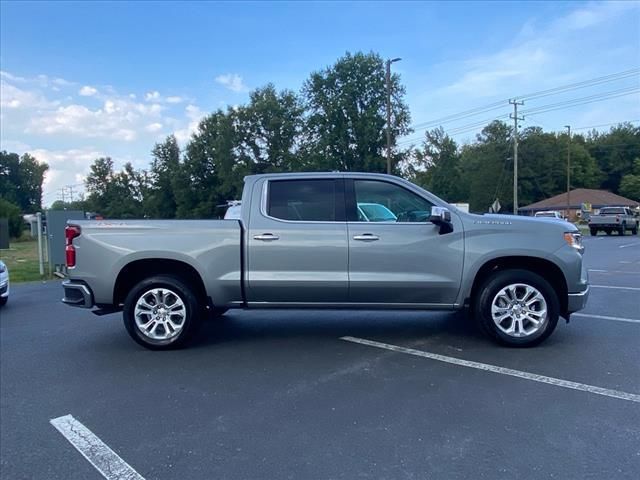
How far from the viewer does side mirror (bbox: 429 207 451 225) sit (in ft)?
15.1

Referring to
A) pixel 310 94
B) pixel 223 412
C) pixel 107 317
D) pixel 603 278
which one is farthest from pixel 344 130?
pixel 223 412

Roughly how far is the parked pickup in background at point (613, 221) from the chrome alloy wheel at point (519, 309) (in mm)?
28352

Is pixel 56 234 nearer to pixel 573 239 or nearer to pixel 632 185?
pixel 573 239

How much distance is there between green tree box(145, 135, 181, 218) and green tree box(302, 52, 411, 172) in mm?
24865

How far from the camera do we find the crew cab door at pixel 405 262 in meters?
4.83

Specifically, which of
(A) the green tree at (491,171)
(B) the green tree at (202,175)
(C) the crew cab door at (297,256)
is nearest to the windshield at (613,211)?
(C) the crew cab door at (297,256)

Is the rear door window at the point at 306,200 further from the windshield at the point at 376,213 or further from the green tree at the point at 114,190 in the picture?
the green tree at the point at 114,190

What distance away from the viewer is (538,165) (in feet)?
262

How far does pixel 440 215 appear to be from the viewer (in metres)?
4.61

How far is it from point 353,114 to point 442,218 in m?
45.2

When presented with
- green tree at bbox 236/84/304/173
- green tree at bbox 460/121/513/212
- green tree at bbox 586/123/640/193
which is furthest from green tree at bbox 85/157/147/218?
green tree at bbox 586/123/640/193

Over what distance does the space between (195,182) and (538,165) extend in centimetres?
5814

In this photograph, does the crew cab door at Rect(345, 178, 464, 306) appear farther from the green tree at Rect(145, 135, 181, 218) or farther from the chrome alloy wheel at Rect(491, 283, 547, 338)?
the green tree at Rect(145, 135, 181, 218)

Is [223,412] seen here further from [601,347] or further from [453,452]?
[601,347]
